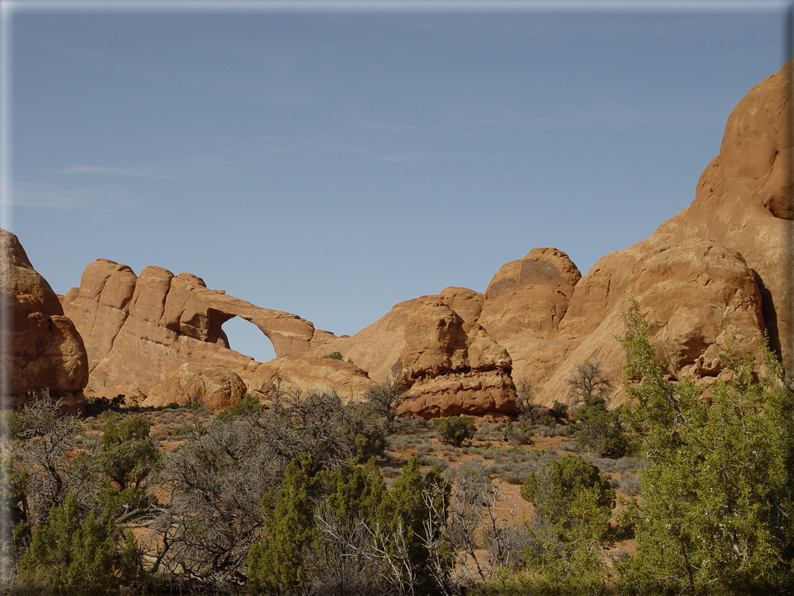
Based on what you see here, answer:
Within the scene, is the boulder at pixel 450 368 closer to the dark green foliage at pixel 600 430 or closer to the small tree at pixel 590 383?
the dark green foliage at pixel 600 430

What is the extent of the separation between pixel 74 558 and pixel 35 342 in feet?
95.8

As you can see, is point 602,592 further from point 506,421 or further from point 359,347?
point 359,347

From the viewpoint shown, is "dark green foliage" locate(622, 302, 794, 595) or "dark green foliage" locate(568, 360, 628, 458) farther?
"dark green foliage" locate(568, 360, 628, 458)

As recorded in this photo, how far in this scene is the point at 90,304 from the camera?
76750 millimetres

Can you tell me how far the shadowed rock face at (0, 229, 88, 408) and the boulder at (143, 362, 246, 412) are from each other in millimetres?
6002

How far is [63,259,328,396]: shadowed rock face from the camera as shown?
70375 millimetres

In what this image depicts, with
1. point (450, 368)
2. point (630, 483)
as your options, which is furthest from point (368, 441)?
point (450, 368)

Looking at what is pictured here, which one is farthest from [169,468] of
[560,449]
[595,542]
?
[560,449]

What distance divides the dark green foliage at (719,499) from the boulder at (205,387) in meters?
34.7

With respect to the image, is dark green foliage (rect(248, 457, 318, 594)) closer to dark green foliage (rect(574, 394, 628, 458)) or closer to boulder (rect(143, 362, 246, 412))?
dark green foliage (rect(574, 394, 628, 458))

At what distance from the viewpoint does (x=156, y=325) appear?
72.4 m

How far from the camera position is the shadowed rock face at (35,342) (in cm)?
3403

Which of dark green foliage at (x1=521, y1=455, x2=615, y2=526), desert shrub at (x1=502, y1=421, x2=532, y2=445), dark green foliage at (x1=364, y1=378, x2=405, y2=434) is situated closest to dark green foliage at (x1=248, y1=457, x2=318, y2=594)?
dark green foliage at (x1=521, y1=455, x2=615, y2=526)

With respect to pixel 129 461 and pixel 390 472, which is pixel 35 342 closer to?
pixel 129 461
